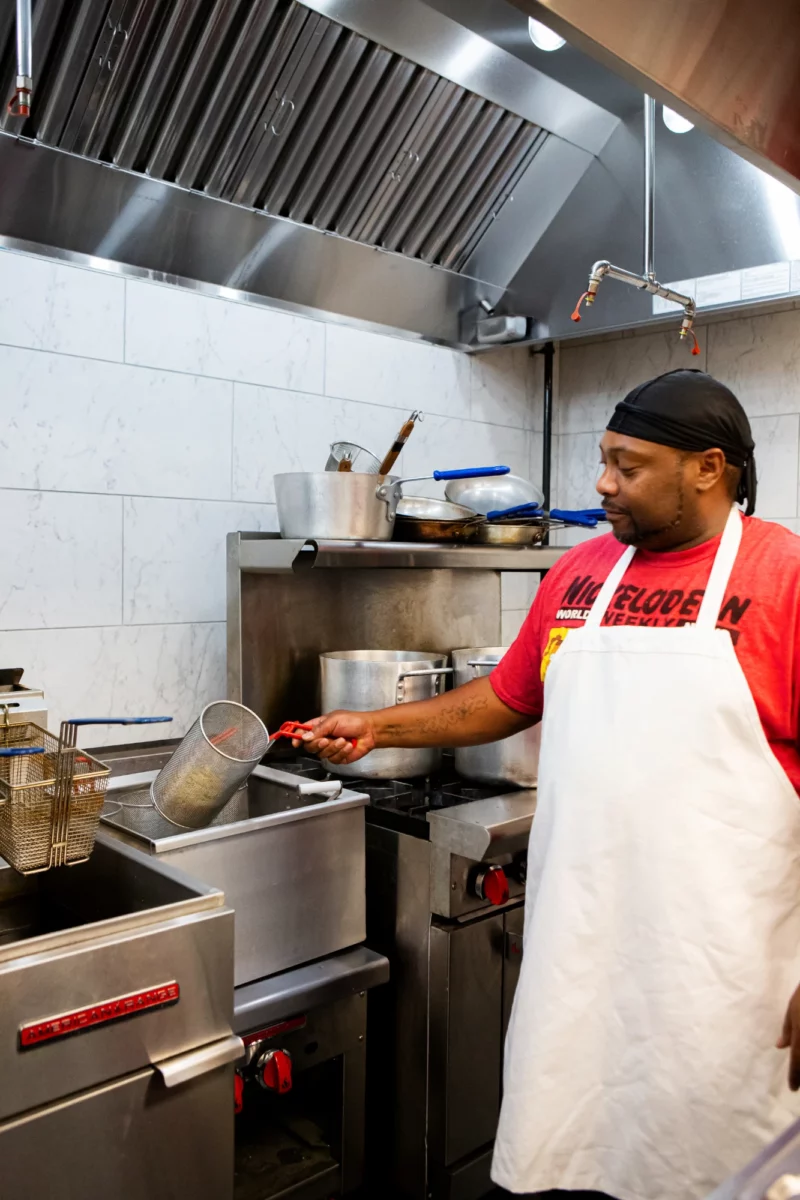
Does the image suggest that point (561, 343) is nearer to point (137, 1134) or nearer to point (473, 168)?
point (473, 168)

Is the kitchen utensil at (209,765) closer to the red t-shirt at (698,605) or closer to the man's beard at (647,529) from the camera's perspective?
the red t-shirt at (698,605)

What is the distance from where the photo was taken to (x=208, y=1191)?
1.28 meters

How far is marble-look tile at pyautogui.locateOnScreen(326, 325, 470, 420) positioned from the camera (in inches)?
96.7

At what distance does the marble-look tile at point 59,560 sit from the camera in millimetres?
1900

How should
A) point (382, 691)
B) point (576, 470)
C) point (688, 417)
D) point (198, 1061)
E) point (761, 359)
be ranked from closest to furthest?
point (198, 1061) → point (688, 417) → point (382, 691) → point (761, 359) → point (576, 470)

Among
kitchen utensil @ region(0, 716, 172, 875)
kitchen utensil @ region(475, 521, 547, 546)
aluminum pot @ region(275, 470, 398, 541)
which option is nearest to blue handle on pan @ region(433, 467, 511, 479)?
kitchen utensil @ region(475, 521, 547, 546)

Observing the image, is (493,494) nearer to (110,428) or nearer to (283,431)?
(283,431)

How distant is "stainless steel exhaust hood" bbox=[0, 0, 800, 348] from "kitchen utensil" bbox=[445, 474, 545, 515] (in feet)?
1.66

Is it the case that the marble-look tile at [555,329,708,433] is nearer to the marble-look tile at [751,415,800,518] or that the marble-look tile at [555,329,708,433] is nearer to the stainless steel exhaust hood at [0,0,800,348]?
the marble-look tile at [751,415,800,518]

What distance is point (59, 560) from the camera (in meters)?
1.97

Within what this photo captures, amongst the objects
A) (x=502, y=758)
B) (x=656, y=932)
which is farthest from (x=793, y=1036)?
(x=502, y=758)

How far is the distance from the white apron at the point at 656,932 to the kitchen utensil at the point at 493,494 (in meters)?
0.96

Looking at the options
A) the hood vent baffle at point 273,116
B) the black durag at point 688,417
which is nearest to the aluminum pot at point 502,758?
the black durag at point 688,417

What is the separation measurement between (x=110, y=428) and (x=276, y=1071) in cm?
127
